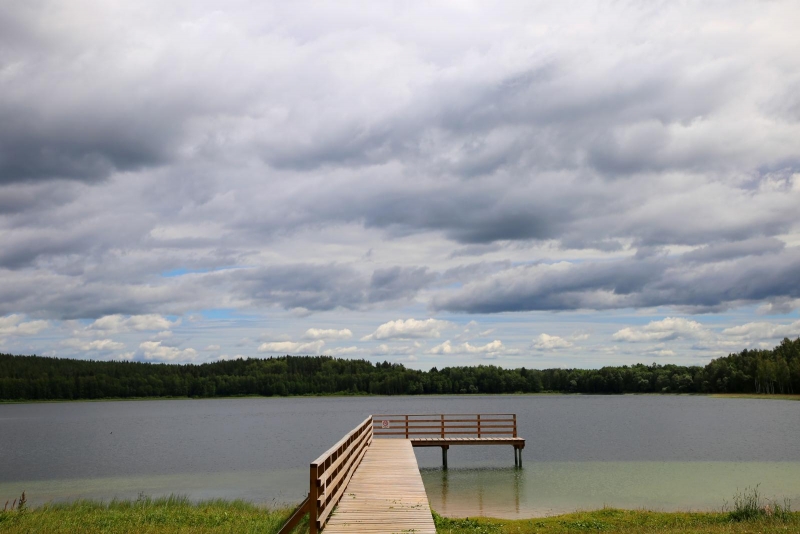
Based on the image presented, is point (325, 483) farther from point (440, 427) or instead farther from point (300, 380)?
point (300, 380)

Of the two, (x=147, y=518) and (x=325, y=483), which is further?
(x=147, y=518)

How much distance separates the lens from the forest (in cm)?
16162

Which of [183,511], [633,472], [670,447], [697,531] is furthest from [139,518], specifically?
[670,447]

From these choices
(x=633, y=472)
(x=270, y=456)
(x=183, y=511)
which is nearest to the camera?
(x=183, y=511)

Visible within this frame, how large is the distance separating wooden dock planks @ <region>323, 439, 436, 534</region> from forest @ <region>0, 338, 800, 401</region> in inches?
5476

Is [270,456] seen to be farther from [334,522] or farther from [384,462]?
[334,522]

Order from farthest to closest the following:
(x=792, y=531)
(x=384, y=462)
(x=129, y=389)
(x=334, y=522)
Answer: (x=129, y=389) → (x=384, y=462) → (x=792, y=531) → (x=334, y=522)

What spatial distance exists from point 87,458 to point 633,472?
33.4m

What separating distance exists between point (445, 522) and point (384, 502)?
299cm

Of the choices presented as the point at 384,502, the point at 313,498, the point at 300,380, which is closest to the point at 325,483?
the point at 313,498

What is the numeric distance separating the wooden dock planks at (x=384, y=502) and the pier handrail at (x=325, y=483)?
0.75 ft

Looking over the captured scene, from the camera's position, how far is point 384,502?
1505 centimetres

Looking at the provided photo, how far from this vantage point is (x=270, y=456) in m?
40.7

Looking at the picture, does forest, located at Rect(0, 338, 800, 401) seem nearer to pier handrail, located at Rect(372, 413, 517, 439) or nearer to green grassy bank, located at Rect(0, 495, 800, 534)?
pier handrail, located at Rect(372, 413, 517, 439)
